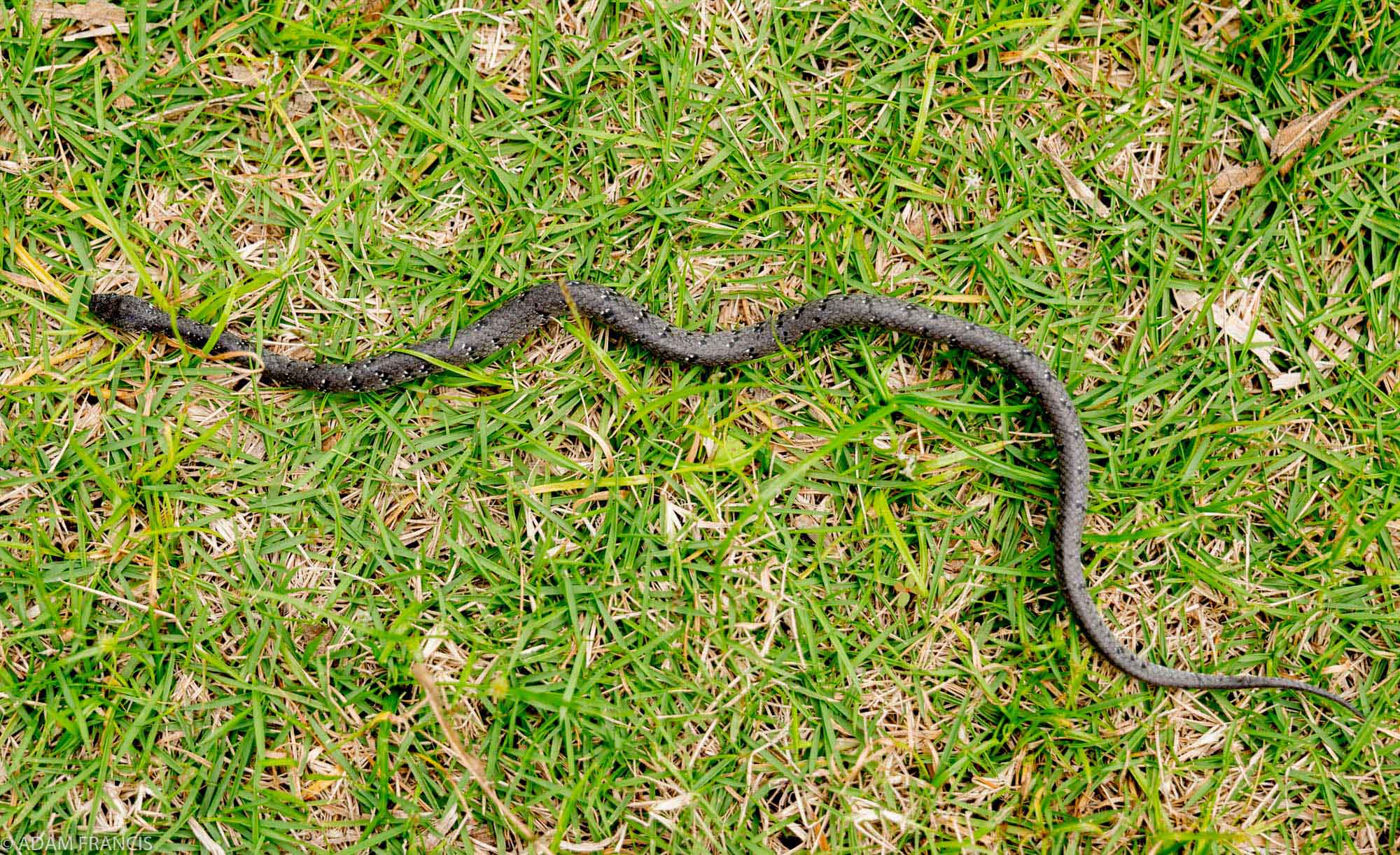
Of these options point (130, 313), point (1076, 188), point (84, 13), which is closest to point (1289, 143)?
point (1076, 188)

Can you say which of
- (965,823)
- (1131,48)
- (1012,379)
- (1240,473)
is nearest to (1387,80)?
(1131,48)

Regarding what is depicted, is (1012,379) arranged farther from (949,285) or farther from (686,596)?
(686,596)

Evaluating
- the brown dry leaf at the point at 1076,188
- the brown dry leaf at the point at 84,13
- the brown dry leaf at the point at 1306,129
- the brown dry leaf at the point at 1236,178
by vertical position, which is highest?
the brown dry leaf at the point at 1306,129

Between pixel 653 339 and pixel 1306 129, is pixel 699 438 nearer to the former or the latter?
pixel 653 339

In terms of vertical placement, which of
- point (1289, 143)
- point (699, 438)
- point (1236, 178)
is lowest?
point (699, 438)

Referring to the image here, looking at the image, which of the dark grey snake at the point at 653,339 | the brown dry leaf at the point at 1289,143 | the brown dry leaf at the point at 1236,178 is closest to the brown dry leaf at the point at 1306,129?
the brown dry leaf at the point at 1289,143

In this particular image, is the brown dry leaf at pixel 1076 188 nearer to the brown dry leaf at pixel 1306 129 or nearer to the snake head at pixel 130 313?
the brown dry leaf at pixel 1306 129
